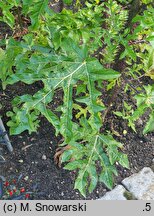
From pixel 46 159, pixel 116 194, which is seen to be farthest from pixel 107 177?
pixel 46 159

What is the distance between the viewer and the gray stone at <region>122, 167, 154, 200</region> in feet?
6.32

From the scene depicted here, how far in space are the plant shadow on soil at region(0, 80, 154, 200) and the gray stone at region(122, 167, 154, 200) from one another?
0.04 metres

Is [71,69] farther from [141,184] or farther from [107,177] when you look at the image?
[141,184]

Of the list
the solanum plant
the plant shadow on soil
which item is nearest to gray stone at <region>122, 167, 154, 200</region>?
the plant shadow on soil

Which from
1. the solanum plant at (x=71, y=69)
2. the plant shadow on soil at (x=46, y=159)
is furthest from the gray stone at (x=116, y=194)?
the solanum plant at (x=71, y=69)

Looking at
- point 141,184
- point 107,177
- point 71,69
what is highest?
point 71,69

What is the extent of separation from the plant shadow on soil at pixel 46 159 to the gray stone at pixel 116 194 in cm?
4

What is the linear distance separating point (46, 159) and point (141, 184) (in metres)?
0.51

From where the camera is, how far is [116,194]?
190cm

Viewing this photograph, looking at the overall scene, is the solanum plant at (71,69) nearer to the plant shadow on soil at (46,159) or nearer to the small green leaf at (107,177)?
the small green leaf at (107,177)

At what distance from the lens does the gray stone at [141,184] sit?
1.93 metres

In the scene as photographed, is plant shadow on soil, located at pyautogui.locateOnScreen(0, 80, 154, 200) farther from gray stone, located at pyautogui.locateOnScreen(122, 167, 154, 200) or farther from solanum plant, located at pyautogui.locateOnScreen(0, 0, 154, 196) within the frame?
solanum plant, located at pyautogui.locateOnScreen(0, 0, 154, 196)

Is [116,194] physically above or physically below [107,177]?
below

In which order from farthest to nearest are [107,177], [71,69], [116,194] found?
1. [116,194]
2. [107,177]
3. [71,69]
